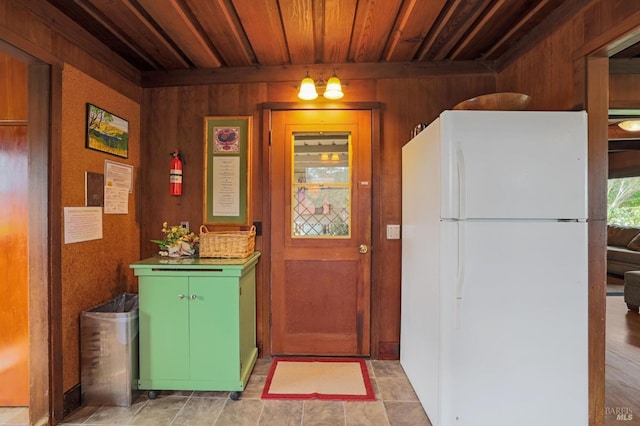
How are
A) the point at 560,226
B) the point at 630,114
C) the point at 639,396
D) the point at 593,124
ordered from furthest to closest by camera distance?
the point at 630,114, the point at 639,396, the point at 593,124, the point at 560,226

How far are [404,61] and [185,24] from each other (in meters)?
1.69

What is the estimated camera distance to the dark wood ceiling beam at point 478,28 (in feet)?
6.09

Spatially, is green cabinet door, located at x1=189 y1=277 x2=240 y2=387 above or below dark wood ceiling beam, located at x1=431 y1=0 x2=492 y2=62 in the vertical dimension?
below

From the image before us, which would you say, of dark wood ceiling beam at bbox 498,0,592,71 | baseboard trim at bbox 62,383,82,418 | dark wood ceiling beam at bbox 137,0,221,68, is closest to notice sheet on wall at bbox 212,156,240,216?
dark wood ceiling beam at bbox 137,0,221,68

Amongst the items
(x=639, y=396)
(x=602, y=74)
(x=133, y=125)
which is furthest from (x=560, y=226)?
(x=133, y=125)

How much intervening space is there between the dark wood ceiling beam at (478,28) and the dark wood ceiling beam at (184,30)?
1895 millimetres

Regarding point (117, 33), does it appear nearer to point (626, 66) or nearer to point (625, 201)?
point (626, 66)

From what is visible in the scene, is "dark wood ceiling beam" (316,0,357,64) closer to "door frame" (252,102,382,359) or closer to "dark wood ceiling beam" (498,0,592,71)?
"door frame" (252,102,382,359)

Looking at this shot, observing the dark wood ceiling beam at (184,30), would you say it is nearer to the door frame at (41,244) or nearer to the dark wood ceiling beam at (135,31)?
the dark wood ceiling beam at (135,31)

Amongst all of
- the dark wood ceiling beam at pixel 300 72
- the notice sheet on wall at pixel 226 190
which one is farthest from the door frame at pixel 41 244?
the notice sheet on wall at pixel 226 190

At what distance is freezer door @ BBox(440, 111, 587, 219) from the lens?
5.21ft

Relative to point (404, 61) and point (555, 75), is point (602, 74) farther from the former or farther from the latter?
point (404, 61)

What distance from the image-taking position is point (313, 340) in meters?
2.62

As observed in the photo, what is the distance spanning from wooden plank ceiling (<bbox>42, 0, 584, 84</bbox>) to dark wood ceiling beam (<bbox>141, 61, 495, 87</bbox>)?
0.02m
